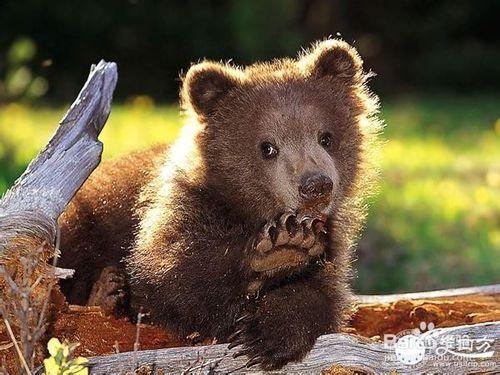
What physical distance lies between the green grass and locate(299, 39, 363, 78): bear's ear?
70.1 inches

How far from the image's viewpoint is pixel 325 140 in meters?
4.71

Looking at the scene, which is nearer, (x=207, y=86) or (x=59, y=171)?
(x=59, y=171)

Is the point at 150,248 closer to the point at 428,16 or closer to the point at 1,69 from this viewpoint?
the point at 1,69

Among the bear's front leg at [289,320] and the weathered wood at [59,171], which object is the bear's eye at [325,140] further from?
the weathered wood at [59,171]

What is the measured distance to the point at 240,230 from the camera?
443cm

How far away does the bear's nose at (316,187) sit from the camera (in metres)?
4.24

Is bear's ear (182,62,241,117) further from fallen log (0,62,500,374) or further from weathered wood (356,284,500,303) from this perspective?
weathered wood (356,284,500,303)

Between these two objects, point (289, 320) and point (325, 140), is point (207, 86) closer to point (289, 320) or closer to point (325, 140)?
point (325, 140)

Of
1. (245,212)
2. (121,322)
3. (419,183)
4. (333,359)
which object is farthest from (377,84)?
(333,359)

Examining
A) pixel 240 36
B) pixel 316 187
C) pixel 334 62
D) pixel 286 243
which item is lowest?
pixel 286 243

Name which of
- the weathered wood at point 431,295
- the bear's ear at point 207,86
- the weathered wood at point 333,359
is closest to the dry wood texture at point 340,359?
the weathered wood at point 333,359

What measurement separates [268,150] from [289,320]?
3.09 ft

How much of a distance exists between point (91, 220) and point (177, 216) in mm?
939

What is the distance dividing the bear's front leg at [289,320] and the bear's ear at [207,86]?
1078mm
